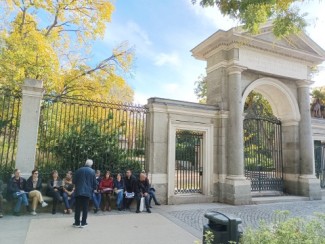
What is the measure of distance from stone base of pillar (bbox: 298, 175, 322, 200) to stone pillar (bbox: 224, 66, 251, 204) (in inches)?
135

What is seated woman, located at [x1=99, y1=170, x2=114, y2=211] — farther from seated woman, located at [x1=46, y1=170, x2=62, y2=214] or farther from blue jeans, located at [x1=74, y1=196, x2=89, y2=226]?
blue jeans, located at [x1=74, y1=196, x2=89, y2=226]

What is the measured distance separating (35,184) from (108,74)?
9084 mm

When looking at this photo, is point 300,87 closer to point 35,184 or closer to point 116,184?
point 116,184

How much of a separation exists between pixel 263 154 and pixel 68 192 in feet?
29.0

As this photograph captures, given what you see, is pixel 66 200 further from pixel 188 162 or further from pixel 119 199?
pixel 188 162

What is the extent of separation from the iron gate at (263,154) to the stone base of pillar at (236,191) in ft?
5.42

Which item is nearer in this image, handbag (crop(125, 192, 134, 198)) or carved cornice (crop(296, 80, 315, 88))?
handbag (crop(125, 192, 134, 198))

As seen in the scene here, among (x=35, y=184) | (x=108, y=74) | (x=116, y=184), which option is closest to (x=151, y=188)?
(x=116, y=184)

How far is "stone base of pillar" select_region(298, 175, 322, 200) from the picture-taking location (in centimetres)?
1177

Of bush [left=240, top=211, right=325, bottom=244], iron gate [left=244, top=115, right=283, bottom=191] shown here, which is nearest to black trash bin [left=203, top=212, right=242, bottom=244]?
bush [left=240, top=211, right=325, bottom=244]

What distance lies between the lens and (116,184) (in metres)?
8.61

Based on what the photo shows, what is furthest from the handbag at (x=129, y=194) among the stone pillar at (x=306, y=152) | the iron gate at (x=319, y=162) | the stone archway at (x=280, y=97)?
the iron gate at (x=319, y=162)

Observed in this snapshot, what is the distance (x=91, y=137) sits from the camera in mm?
9484

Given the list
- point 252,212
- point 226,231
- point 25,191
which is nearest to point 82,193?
point 25,191
